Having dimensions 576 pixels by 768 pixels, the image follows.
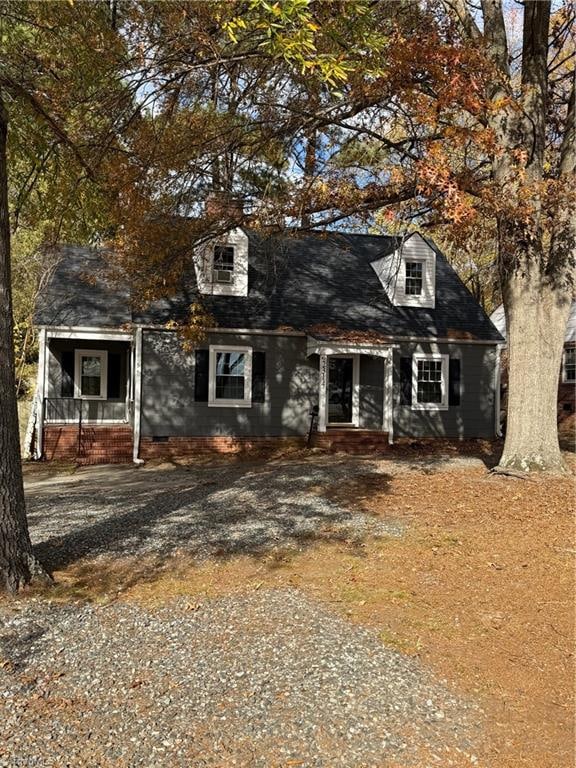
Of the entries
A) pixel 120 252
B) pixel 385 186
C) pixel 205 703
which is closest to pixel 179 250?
pixel 120 252

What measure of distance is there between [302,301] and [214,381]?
11.4 ft

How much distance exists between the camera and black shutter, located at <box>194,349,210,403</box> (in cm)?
1485

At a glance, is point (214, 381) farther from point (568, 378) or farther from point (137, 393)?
point (568, 378)

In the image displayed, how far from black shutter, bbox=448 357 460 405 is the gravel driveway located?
12.7m

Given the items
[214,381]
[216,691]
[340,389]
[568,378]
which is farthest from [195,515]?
[568,378]

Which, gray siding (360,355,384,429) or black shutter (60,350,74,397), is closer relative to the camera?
black shutter (60,350,74,397)

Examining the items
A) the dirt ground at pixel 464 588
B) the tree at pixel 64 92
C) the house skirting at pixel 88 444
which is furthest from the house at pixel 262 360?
the dirt ground at pixel 464 588

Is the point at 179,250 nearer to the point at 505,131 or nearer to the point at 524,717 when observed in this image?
the point at 505,131

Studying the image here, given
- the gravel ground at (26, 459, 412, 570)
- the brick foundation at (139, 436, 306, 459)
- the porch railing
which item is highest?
the porch railing

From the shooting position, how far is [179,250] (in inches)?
430

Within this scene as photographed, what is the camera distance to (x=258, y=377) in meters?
15.3

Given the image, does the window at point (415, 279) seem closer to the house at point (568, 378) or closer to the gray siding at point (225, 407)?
the gray siding at point (225, 407)

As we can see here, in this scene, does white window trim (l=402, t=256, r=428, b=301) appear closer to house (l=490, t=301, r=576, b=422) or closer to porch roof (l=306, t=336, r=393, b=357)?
porch roof (l=306, t=336, r=393, b=357)

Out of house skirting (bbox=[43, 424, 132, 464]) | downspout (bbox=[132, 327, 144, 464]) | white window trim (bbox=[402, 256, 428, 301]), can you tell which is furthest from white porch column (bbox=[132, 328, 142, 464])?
white window trim (bbox=[402, 256, 428, 301])
